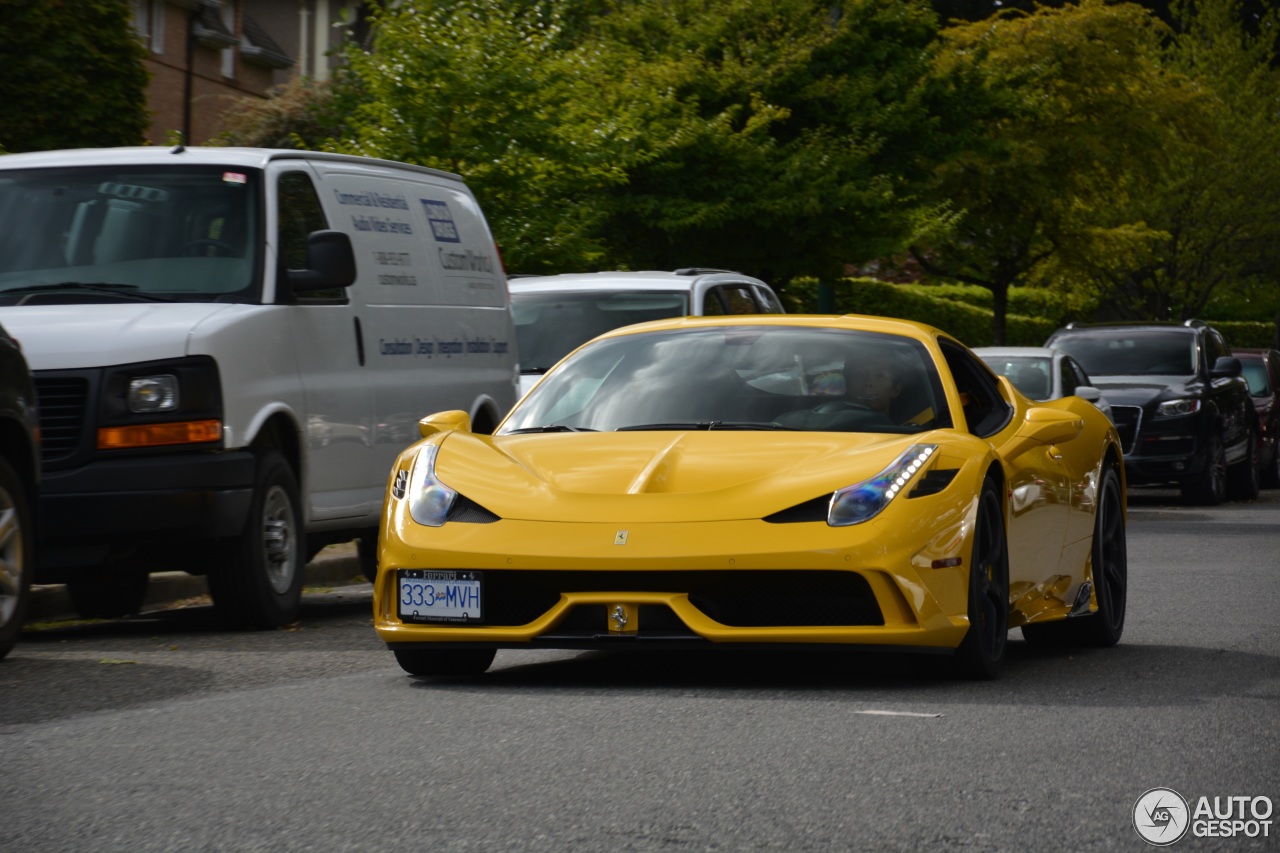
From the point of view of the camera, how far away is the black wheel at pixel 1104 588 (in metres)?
9.03

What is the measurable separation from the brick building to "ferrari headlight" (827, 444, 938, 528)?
31.0 metres

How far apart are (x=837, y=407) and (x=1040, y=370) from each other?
1285 centimetres

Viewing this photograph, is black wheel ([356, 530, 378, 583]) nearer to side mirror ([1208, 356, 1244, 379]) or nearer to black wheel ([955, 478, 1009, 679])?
black wheel ([955, 478, 1009, 679])

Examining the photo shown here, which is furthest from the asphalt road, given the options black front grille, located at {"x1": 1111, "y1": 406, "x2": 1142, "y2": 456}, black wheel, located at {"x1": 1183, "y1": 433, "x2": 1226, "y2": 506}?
black wheel, located at {"x1": 1183, "y1": 433, "x2": 1226, "y2": 506}

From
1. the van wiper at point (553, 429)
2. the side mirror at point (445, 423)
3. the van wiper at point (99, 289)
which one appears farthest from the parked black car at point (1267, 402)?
the side mirror at point (445, 423)

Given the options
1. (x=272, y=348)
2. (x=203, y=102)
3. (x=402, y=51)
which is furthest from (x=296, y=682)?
(x=203, y=102)

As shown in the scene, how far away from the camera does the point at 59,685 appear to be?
7555 mm

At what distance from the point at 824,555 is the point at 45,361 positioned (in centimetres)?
396

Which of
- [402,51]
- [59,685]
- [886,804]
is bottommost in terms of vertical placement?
[59,685]

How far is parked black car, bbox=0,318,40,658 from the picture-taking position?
26.8 feet

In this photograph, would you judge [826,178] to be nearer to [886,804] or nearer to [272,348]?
[272,348]

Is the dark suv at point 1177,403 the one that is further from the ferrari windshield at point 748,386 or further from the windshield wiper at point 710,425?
the windshield wiper at point 710,425

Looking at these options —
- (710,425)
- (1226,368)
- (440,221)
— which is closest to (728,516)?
(710,425)

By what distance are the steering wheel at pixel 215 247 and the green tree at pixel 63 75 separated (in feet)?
29.6
